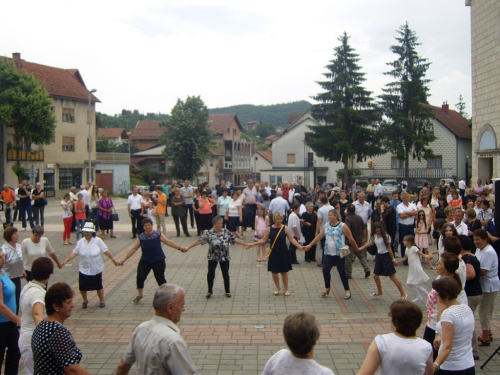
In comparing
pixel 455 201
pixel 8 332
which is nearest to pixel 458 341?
pixel 8 332

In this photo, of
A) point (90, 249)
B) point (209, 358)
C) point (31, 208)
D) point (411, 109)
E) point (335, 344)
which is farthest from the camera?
point (411, 109)

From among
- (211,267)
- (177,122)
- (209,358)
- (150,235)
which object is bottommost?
(209,358)

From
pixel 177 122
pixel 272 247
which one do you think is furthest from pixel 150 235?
pixel 177 122

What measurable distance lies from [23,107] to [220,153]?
40185 millimetres

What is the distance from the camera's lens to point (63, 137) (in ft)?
173

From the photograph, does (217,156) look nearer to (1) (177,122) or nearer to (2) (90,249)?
(1) (177,122)

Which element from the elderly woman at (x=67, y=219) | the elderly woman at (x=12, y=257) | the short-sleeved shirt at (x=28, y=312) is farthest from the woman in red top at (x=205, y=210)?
the short-sleeved shirt at (x=28, y=312)

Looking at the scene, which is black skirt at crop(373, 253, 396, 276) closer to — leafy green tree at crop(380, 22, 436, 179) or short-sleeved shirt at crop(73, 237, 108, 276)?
short-sleeved shirt at crop(73, 237, 108, 276)

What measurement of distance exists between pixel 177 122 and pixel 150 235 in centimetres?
4217

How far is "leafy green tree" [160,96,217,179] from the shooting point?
169 ft

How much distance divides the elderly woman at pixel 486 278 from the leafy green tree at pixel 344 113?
132 ft

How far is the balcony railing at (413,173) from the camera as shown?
175 ft

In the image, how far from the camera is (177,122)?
51.3m

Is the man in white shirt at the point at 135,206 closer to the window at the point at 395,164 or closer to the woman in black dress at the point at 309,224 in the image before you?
the woman in black dress at the point at 309,224
